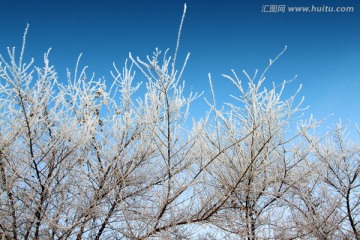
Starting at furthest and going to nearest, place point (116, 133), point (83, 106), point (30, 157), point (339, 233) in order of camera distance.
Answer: point (339, 233) → point (83, 106) → point (116, 133) → point (30, 157)

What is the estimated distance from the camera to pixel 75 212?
4223mm

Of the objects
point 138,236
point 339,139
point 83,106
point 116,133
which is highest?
point 339,139

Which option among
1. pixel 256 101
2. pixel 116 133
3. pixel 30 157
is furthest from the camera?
pixel 116 133

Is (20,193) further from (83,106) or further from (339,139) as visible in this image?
(339,139)

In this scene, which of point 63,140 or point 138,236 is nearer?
point 138,236

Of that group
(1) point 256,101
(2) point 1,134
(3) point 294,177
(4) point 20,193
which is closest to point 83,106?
(2) point 1,134

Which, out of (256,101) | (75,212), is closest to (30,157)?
(75,212)

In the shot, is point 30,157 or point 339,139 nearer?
point 30,157

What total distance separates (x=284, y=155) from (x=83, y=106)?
3277 millimetres

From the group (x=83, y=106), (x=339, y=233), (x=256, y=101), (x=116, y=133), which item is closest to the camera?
(x=256, y=101)

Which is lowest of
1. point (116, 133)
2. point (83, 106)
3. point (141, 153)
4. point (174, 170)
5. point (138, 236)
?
point (138, 236)

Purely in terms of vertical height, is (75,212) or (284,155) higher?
(284,155)

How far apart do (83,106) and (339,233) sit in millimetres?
6442

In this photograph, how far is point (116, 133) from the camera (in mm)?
4688
